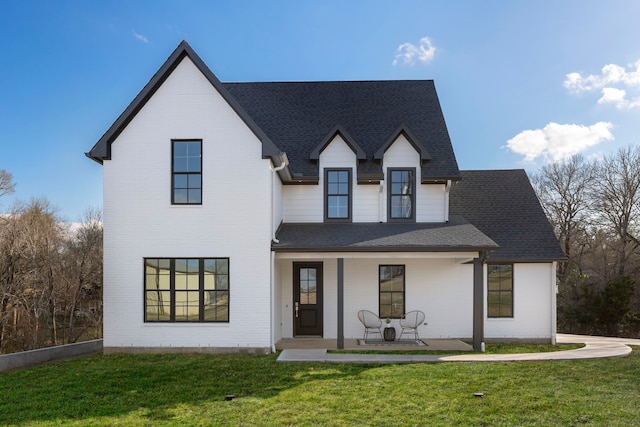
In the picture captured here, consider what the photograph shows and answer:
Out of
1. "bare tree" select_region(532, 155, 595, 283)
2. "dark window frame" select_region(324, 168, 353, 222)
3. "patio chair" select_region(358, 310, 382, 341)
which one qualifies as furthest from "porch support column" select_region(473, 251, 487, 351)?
"bare tree" select_region(532, 155, 595, 283)

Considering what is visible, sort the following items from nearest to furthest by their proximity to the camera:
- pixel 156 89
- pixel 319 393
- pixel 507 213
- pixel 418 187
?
pixel 319 393, pixel 156 89, pixel 418 187, pixel 507 213

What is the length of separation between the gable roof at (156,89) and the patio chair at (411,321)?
6534 mm

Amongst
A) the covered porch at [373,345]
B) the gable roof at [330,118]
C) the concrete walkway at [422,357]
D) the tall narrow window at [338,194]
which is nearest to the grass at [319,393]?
the concrete walkway at [422,357]

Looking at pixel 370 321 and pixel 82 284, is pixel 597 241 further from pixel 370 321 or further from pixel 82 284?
pixel 82 284

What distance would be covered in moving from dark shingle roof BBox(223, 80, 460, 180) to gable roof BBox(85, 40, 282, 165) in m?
2.55

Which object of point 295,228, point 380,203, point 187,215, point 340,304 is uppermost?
point 380,203

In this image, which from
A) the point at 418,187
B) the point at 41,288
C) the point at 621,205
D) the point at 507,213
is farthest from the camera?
the point at 621,205

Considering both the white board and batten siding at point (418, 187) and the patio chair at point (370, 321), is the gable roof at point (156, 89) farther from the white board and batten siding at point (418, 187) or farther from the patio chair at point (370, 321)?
the patio chair at point (370, 321)

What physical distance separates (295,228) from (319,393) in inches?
255

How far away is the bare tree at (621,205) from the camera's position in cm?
2689

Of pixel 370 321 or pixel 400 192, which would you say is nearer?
pixel 370 321

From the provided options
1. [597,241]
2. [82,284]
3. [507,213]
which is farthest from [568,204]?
[82,284]

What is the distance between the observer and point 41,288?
625 inches

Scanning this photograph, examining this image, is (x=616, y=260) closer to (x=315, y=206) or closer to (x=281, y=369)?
(x=315, y=206)
